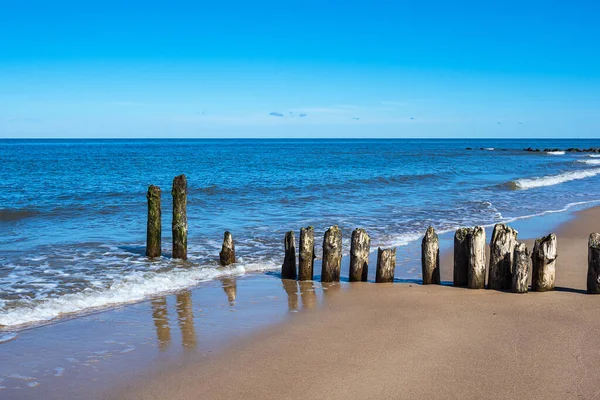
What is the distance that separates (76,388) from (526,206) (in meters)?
20.5

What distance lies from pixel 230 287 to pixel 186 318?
206 centimetres

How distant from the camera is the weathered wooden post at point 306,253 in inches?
396

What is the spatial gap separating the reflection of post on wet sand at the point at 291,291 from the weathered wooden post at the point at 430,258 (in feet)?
7.50

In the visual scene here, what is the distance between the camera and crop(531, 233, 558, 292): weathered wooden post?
339 inches

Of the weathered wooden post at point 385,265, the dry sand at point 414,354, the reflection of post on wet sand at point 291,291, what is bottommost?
the reflection of post on wet sand at point 291,291

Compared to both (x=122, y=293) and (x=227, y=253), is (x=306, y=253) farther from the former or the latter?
(x=122, y=293)

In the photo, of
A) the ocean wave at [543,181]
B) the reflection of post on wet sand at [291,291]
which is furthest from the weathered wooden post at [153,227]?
the ocean wave at [543,181]

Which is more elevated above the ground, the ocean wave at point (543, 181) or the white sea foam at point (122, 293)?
the ocean wave at point (543, 181)

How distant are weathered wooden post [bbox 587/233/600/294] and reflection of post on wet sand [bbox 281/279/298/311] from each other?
4.63 metres

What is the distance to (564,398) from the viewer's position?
16.5ft

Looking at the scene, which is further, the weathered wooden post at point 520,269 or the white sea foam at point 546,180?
the white sea foam at point 546,180

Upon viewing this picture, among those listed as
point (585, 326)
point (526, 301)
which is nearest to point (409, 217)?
point (526, 301)

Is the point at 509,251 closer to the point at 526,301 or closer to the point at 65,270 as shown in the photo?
the point at 526,301

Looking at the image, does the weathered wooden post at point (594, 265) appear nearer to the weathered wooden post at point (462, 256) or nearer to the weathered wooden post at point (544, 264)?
the weathered wooden post at point (544, 264)
